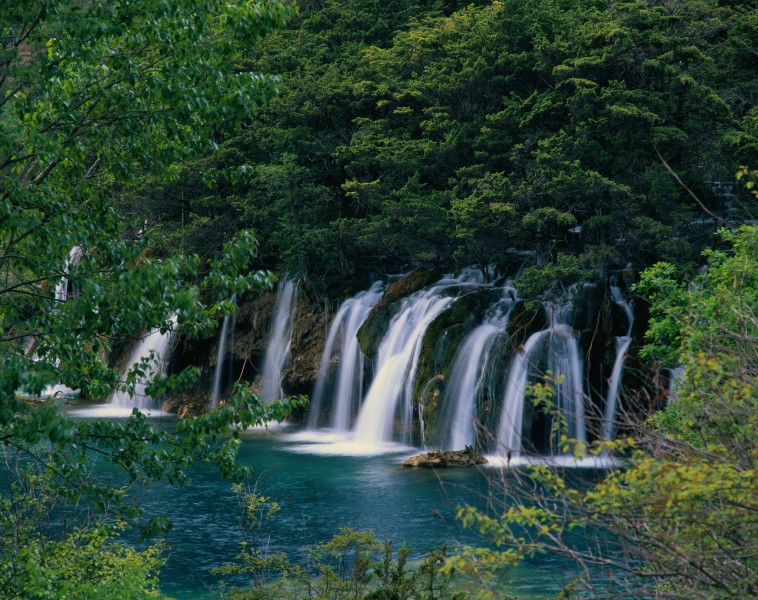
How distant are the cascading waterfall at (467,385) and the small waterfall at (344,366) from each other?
470 centimetres

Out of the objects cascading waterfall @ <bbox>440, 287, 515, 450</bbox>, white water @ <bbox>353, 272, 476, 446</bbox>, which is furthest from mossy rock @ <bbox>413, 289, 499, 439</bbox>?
white water @ <bbox>353, 272, 476, 446</bbox>

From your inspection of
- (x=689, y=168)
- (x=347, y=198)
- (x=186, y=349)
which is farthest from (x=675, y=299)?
(x=186, y=349)

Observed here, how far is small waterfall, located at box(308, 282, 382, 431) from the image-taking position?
92.2ft

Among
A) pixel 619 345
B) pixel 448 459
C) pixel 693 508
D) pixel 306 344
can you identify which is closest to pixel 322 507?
pixel 448 459

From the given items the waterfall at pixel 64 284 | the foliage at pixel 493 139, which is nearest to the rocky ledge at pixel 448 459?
the foliage at pixel 493 139

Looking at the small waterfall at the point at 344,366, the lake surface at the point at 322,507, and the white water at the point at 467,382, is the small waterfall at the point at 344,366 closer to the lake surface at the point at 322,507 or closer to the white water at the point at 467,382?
the lake surface at the point at 322,507

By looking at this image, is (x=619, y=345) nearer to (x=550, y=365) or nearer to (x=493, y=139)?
(x=550, y=365)

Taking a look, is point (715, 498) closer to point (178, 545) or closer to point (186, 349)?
point (178, 545)

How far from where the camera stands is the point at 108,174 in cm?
1061

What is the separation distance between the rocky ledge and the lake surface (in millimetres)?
319

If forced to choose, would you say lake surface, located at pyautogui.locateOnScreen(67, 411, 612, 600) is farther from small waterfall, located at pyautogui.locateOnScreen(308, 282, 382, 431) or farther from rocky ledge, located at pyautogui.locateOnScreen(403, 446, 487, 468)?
small waterfall, located at pyautogui.locateOnScreen(308, 282, 382, 431)

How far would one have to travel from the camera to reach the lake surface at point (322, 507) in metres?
15.0

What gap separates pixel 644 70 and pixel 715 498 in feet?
70.5

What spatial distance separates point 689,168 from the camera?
2459 centimetres
